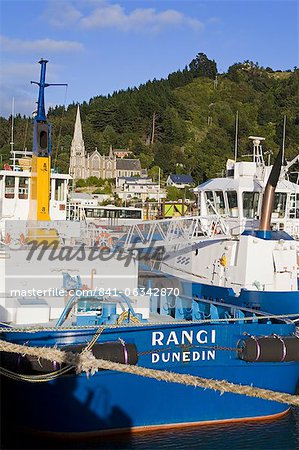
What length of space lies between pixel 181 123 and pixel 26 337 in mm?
124131

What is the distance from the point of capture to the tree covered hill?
116 m

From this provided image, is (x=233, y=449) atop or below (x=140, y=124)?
below

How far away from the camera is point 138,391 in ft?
40.4

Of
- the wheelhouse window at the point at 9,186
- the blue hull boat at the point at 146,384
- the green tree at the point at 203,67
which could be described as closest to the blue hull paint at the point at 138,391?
the blue hull boat at the point at 146,384

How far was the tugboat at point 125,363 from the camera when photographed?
11.8 metres

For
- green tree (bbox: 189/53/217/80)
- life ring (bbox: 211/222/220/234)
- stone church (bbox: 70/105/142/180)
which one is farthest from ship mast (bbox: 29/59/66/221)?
green tree (bbox: 189/53/217/80)

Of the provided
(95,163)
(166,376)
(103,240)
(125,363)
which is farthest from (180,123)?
(166,376)

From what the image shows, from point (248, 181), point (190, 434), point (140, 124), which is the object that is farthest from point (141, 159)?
point (190, 434)

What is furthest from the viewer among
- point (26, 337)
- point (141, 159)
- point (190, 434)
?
point (141, 159)

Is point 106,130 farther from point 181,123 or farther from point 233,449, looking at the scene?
point 233,449

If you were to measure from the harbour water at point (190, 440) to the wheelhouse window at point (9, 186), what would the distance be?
9247mm

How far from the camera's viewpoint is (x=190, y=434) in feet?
42.0

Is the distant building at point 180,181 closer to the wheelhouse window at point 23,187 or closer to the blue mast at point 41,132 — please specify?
the wheelhouse window at point 23,187

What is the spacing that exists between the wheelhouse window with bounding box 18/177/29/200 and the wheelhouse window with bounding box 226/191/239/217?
6537mm
